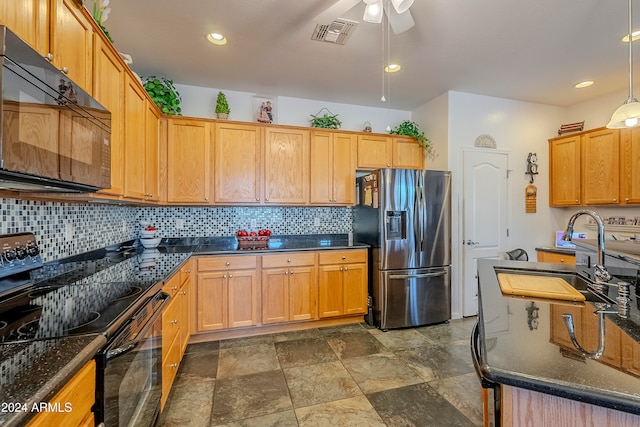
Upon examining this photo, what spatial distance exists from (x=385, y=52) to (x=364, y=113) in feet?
4.43

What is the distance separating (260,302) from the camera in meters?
2.89

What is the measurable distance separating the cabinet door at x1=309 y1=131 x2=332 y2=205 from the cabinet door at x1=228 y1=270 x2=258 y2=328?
1.13 metres

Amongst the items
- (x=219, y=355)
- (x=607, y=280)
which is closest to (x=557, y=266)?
(x=607, y=280)

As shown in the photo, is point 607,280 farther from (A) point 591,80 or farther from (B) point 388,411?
(A) point 591,80

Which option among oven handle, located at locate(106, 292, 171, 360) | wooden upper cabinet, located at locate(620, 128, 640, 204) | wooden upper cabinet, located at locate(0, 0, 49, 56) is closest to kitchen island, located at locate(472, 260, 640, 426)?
oven handle, located at locate(106, 292, 171, 360)

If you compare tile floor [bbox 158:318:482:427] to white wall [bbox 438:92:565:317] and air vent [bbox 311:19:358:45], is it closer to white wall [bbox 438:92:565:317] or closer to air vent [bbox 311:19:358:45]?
white wall [bbox 438:92:565:317]

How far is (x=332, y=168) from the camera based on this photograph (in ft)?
11.1

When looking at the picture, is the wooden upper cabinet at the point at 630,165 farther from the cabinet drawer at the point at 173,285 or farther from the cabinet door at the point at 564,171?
the cabinet drawer at the point at 173,285

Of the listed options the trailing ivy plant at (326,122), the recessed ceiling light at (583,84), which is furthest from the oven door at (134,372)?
the recessed ceiling light at (583,84)

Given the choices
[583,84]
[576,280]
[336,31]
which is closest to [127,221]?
[336,31]

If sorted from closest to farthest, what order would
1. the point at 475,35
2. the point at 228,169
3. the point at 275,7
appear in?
the point at 275,7 < the point at 475,35 < the point at 228,169

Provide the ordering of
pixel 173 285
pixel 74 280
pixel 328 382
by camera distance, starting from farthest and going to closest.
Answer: pixel 328 382, pixel 173 285, pixel 74 280

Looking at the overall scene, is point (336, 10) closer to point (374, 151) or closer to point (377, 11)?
point (377, 11)

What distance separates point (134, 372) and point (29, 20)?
1463 mm
